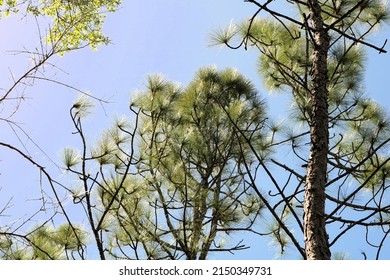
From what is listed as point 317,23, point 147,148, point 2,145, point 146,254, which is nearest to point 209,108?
point 147,148

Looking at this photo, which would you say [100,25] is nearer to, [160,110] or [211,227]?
[160,110]

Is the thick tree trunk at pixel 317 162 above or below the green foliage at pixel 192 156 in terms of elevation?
below

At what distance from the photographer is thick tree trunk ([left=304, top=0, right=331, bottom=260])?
1.21 metres

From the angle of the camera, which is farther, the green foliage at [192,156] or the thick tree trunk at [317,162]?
the green foliage at [192,156]

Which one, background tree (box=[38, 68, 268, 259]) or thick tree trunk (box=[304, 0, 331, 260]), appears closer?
A: thick tree trunk (box=[304, 0, 331, 260])

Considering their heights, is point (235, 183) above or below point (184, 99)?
below

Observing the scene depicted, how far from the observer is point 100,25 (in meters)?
3.84

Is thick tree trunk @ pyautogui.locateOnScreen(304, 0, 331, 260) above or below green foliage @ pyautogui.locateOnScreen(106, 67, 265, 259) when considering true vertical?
below

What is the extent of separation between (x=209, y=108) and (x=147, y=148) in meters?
0.65

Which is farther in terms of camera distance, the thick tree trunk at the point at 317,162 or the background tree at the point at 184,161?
the background tree at the point at 184,161

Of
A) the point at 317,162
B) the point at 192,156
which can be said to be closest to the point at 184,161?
the point at 192,156

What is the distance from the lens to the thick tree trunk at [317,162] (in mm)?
1205

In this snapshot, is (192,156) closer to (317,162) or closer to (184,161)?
(184,161)

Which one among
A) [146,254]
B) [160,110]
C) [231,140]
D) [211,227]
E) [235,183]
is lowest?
[146,254]
